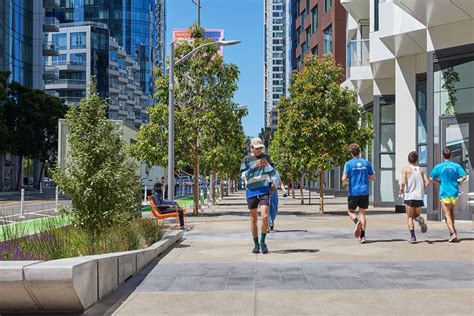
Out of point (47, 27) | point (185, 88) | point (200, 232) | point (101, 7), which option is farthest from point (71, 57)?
point (200, 232)

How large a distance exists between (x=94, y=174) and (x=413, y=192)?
254 inches

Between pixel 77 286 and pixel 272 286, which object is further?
pixel 272 286

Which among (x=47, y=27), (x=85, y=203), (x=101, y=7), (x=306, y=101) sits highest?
(x=101, y=7)

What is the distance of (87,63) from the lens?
123438 mm

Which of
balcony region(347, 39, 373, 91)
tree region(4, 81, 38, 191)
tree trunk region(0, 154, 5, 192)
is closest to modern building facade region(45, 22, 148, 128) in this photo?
tree trunk region(0, 154, 5, 192)

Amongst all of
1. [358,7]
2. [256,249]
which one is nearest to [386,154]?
[358,7]

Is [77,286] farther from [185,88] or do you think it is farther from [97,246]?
[185,88]

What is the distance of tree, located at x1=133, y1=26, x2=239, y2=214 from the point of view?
23.6 m

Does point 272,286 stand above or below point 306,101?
below

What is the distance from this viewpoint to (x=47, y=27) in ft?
266

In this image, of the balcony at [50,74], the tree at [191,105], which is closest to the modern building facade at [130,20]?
the balcony at [50,74]

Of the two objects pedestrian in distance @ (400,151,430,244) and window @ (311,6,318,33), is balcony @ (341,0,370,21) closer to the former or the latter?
pedestrian in distance @ (400,151,430,244)

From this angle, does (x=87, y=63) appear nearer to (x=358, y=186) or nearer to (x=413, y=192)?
(x=358, y=186)

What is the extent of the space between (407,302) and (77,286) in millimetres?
3377
